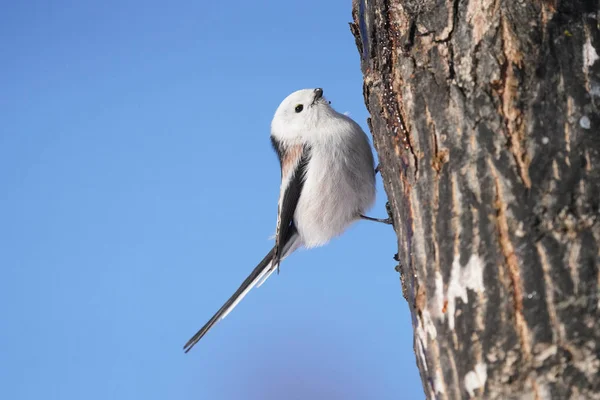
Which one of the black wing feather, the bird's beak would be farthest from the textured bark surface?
the bird's beak

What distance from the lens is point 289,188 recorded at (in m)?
2.89

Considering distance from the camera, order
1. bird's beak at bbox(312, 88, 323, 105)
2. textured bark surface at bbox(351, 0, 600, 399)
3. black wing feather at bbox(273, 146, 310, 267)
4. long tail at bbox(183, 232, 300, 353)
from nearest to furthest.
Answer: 1. textured bark surface at bbox(351, 0, 600, 399)
2. long tail at bbox(183, 232, 300, 353)
3. black wing feather at bbox(273, 146, 310, 267)
4. bird's beak at bbox(312, 88, 323, 105)

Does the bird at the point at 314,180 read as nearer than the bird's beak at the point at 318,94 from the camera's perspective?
Yes

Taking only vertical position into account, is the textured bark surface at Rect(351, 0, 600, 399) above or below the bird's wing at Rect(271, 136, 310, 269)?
below

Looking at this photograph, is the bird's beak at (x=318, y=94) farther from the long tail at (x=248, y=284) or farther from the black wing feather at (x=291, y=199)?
the long tail at (x=248, y=284)

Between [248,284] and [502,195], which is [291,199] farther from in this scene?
[502,195]

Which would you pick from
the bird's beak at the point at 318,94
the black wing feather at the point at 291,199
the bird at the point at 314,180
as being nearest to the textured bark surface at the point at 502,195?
the bird at the point at 314,180

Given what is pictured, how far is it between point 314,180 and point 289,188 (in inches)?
7.0

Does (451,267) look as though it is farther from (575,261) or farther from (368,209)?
(368,209)

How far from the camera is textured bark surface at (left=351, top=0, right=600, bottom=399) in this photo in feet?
3.96

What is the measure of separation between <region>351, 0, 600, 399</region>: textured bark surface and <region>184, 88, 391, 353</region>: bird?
1173 millimetres

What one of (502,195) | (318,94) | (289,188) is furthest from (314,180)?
(502,195)

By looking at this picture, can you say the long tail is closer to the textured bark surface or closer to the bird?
the bird

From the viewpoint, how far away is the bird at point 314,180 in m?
2.72
